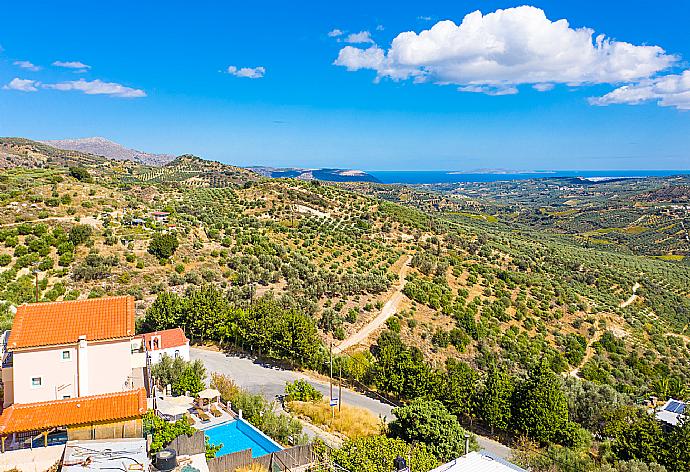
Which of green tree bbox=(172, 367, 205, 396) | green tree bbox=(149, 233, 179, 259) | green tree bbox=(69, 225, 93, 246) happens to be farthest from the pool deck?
green tree bbox=(69, 225, 93, 246)

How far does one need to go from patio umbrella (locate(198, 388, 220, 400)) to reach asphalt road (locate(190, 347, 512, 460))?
307cm

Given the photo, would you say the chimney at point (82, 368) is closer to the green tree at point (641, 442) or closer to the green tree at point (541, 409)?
the green tree at point (541, 409)

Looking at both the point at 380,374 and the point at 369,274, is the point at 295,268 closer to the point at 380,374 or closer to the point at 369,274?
the point at 369,274

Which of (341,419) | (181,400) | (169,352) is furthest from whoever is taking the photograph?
(169,352)

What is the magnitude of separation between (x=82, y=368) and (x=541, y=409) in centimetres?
1910

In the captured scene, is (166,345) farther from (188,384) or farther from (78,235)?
(78,235)

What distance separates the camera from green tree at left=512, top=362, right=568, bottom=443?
20219mm

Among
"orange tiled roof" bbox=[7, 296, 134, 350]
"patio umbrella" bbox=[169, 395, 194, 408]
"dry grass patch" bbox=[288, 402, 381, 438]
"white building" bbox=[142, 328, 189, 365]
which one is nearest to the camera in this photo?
"orange tiled roof" bbox=[7, 296, 134, 350]

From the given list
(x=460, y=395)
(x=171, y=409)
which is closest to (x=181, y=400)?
(x=171, y=409)

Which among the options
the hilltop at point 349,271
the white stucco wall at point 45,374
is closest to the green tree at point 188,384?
the white stucco wall at point 45,374

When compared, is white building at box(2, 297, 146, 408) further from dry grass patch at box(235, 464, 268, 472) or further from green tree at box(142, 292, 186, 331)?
green tree at box(142, 292, 186, 331)

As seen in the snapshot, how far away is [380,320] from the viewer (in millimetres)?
36688

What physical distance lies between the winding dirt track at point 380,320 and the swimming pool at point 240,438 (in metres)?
13.4

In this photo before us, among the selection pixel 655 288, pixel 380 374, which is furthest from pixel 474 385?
pixel 655 288
